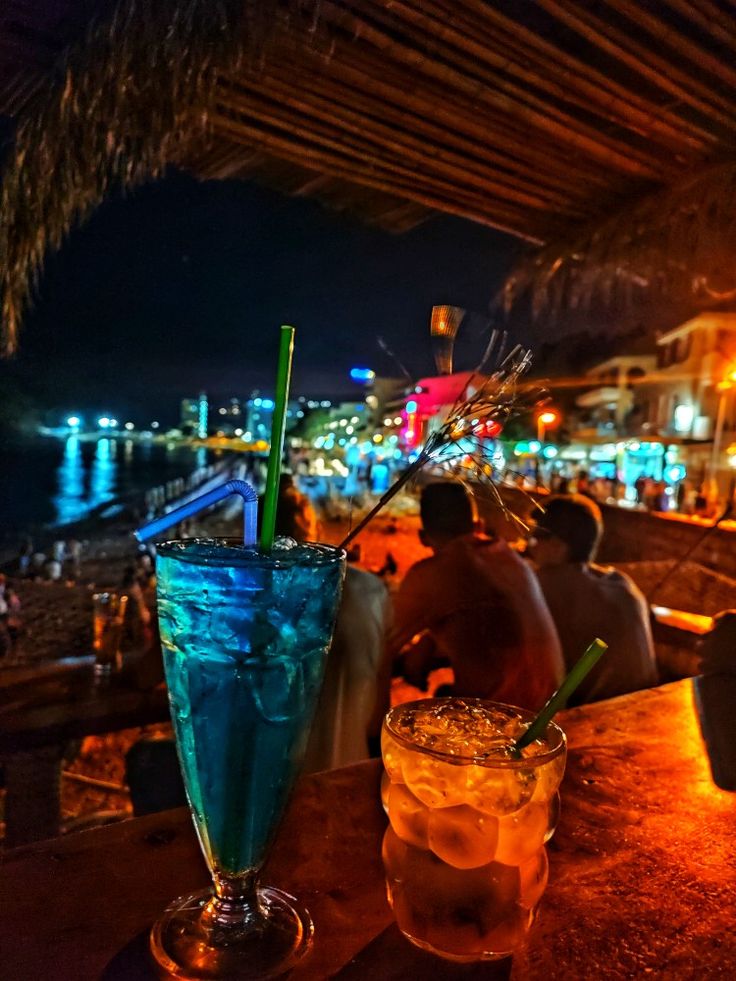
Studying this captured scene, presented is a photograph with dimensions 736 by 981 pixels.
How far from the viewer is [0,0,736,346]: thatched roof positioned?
4.52 ft

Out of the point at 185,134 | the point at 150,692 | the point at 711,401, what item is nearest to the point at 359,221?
the point at 185,134

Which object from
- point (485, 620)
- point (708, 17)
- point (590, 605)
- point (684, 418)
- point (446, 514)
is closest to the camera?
point (708, 17)

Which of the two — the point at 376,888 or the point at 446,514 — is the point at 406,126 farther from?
the point at 376,888

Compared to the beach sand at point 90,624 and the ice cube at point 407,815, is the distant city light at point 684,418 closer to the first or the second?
the beach sand at point 90,624

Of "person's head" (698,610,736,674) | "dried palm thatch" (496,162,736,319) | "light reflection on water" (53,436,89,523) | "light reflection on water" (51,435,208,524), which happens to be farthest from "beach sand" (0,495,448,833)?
"light reflection on water" (51,435,208,524)

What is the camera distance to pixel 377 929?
2.44ft

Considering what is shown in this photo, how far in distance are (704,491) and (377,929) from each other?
17.0 m

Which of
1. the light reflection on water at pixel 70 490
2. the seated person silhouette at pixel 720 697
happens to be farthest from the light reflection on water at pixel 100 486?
the seated person silhouette at pixel 720 697

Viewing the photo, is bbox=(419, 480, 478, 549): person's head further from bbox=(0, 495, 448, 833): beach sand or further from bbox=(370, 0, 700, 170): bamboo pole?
bbox=(370, 0, 700, 170): bamboo pole

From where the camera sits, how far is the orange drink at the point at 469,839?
690mm

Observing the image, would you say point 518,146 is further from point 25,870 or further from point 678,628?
point 678,628

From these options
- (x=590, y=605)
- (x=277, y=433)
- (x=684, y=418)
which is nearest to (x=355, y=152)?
(x=277, y=433)

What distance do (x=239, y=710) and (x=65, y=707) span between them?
1664mm

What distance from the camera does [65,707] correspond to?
6.75ft
